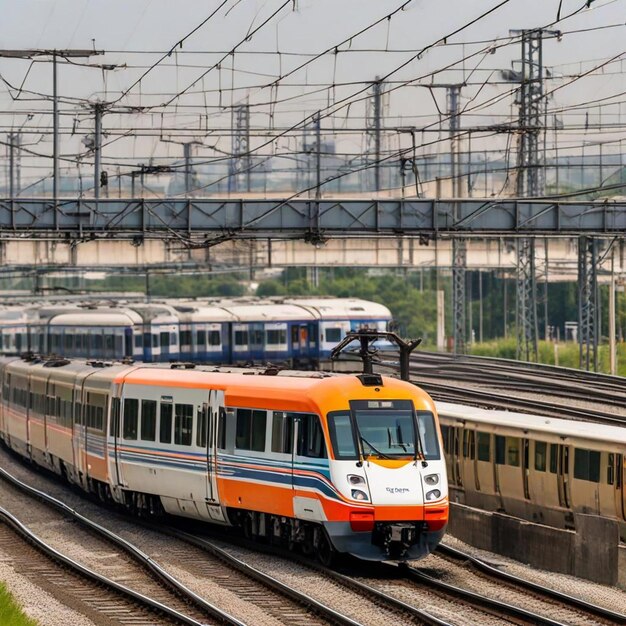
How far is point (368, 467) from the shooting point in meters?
19.4

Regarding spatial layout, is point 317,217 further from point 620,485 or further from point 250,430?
point 620,485

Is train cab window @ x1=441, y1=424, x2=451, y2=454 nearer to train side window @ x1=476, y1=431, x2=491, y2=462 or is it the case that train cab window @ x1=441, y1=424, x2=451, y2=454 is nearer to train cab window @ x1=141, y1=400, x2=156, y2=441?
train side window @ x1=476, y1=431, x2=491, y2=462

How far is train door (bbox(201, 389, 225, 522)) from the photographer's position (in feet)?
72.6

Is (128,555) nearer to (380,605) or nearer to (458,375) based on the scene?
(380,605)

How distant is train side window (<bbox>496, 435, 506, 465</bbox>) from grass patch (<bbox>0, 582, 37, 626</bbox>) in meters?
11.0

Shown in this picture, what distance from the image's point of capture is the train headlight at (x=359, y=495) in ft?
63.0

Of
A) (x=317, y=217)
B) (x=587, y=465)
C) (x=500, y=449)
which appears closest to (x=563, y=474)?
(x=587, y=465)

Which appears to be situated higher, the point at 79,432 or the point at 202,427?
the point at 202,427

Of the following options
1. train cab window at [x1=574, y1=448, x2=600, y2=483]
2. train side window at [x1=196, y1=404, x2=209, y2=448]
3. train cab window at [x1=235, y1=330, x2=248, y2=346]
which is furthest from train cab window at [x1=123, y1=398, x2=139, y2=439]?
train cab window at [x1=235, y1=330, x2=248, y2=346]

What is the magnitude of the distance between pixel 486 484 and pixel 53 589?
952cm

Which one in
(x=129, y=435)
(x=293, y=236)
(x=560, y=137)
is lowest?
(x=129, y=435)

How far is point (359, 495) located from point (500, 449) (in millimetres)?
6739

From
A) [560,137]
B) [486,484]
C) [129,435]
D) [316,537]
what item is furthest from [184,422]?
[560,137]

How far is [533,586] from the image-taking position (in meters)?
18.1
